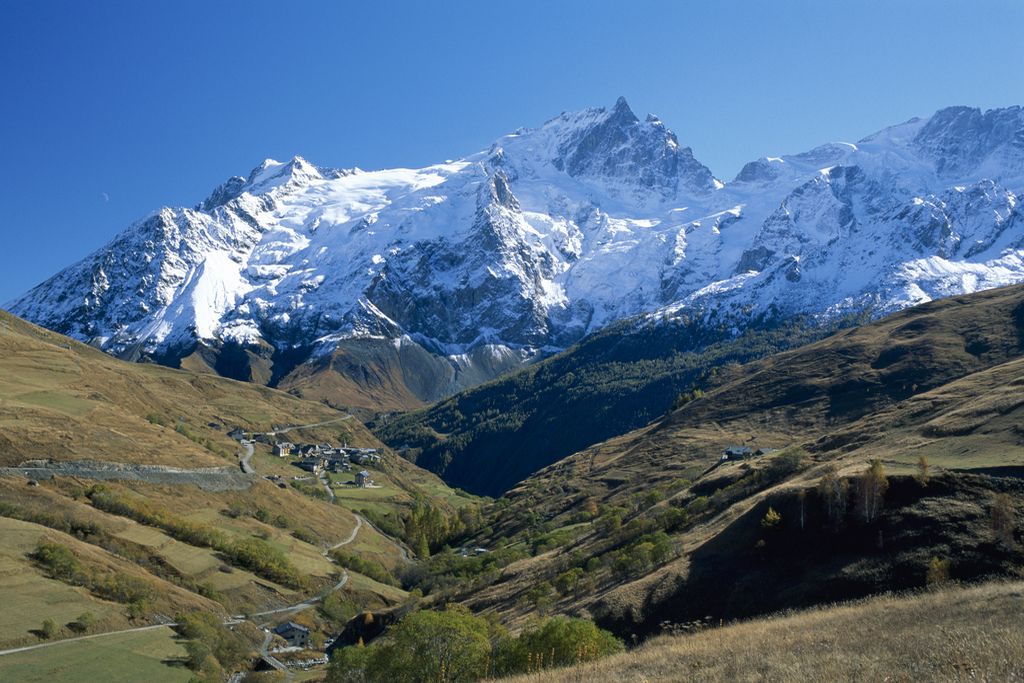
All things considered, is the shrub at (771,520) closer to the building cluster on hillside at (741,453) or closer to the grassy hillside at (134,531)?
the grassy hillside at (134,531)

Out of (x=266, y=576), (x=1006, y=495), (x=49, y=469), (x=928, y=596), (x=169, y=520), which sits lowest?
(x=928, y=596)

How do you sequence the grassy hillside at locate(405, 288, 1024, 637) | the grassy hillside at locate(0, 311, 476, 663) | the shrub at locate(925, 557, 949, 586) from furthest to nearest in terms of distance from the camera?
the grassy hillside at locate(0, 311, 476, 663)
the grassy hillside at locate(405, 288, 1024, 637)
the shrub at locate(925, 557, 949, 586)

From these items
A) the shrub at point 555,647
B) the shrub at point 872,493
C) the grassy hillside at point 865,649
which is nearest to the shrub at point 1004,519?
the shrub at point 872,493

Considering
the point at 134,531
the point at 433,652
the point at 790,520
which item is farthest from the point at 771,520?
the point at 134,531

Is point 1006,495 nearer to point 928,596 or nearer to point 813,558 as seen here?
point 813,558

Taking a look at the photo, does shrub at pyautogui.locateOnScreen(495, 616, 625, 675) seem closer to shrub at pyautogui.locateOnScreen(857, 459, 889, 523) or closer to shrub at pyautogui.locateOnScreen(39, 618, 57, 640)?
shrub at pyautogui.locateOnScreen(857, 459, 889, 523)

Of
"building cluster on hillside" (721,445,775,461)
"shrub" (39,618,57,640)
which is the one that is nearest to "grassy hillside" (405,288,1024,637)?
"building cluster on hillside" (721,445,775,461)

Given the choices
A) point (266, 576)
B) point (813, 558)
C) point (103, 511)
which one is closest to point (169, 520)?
point (103, 511)

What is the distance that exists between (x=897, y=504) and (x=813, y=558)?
7.31 metres

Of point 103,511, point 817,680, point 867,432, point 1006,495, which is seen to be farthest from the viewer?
point 867,432

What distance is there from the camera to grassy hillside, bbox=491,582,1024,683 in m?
24.3

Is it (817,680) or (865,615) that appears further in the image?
(865,615)

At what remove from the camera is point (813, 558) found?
55.8 meters

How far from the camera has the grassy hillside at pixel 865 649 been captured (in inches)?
957
